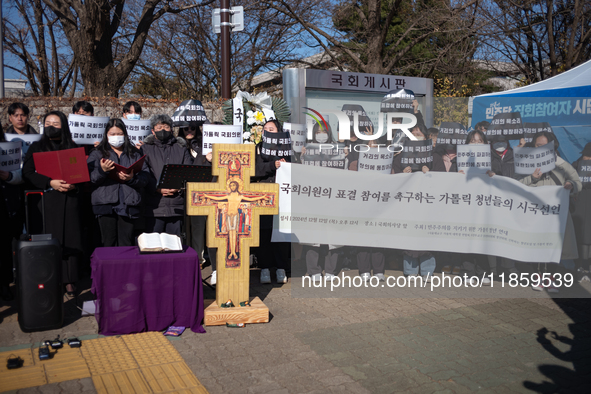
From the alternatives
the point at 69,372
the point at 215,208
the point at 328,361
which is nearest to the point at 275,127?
the point at 215,208

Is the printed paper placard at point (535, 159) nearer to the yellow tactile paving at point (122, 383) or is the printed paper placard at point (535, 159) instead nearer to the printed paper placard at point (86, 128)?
the yellow tactile paving at point (122, 383)

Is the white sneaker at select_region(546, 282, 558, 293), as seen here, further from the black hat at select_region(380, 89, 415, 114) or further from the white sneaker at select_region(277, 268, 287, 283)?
the white sneaker at select_region(277, 268, 287, 283)

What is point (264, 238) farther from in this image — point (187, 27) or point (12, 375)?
point (187, 27)

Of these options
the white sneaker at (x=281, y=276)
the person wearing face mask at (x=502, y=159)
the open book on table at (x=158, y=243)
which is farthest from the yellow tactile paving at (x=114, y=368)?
the person wearing face mask at (x=502, y=159)

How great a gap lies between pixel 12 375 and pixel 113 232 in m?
2.09

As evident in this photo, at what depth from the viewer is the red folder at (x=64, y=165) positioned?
5.17m

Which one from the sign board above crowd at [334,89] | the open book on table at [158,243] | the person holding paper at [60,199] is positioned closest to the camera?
the open book on table at [158,243]

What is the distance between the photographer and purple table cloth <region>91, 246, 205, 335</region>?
15.4 ft

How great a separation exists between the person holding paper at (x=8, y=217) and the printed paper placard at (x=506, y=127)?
551 cm

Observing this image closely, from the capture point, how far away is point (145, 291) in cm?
483

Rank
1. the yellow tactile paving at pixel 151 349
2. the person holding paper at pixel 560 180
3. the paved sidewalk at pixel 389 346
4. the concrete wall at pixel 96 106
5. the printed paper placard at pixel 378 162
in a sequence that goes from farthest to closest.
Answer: the concrete wall at pixel 96 106 < the printed paper placard at pixel 378 162 < the person holding paper at pixel 560 180 < the yellow tactile paving at pixel 151 349 < the paved sidewalk at pixel 389 346

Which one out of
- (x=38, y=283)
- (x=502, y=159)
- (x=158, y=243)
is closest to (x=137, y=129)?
(x=158, y=243)

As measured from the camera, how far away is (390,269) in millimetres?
7012

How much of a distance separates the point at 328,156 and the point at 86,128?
309 cm
